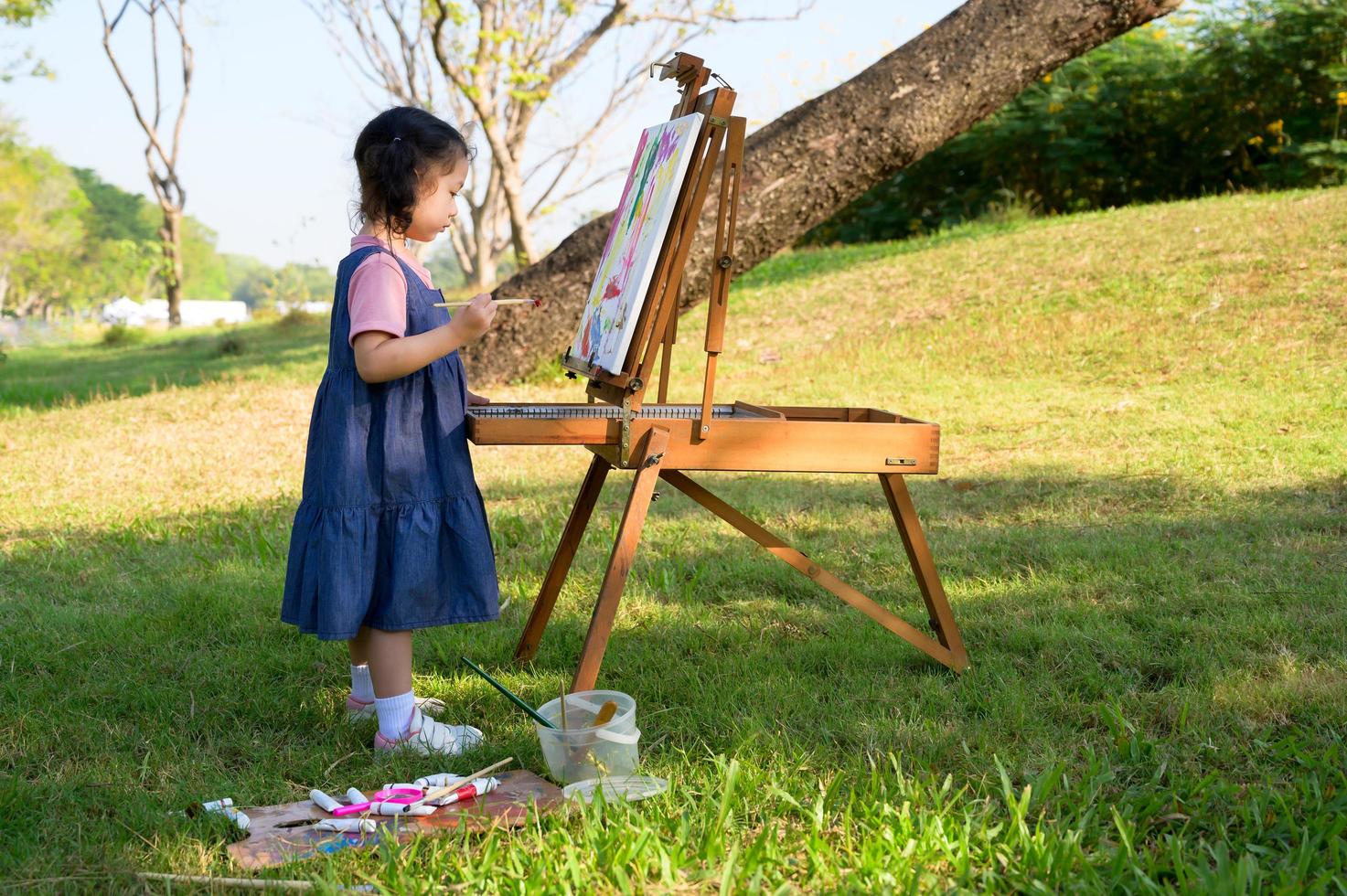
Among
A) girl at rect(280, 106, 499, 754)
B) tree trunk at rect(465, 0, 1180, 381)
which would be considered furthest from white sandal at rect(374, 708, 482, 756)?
Answer: tree trunk at rect(465, 0, 1180, 381)

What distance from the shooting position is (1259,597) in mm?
3543

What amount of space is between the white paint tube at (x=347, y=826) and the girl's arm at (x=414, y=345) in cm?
98

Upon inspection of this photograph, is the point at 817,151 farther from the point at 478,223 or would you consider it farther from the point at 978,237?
the point at 478,223

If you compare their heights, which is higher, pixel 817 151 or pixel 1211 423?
pixel 817 151

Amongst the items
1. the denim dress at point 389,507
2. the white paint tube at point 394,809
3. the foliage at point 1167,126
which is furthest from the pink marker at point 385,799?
the foliage at point 1167,126

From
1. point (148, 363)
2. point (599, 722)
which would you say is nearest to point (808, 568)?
point (599, 722)

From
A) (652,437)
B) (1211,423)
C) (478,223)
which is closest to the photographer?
(652,437)

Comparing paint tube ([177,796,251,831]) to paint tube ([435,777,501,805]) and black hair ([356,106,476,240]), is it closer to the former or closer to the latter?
paint tube ([435,777,501,805])

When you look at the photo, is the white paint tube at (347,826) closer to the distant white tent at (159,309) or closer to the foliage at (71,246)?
the foliage at (71,246)

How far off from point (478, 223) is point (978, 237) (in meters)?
12.5

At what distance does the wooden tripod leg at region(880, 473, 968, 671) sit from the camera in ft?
10.1

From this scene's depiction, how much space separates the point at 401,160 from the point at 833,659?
1.78 metres

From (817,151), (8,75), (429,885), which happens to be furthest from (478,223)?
(429,885)

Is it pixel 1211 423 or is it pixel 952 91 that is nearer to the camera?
pixel 1211 423
